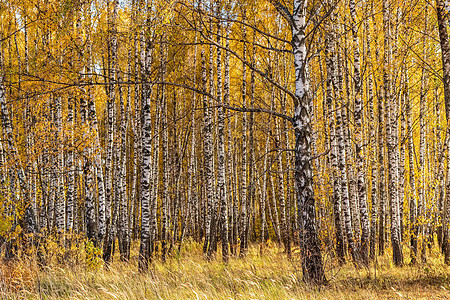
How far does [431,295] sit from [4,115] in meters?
8.84

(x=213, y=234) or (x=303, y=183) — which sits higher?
(x=303, y=183)

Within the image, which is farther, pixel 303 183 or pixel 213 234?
pixel 213 234

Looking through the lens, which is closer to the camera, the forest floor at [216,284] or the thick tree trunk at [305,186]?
the forest floor at [216,284]

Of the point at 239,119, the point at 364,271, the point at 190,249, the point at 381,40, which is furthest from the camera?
the point at 239,119

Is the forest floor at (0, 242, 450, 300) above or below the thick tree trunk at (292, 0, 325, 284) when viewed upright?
below

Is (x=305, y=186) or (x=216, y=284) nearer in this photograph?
(x=305, y=186)

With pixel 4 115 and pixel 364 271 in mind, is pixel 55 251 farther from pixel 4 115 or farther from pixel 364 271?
pixel 364 271

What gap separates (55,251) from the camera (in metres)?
7.95

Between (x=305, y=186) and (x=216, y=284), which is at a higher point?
(x=305, y=186)

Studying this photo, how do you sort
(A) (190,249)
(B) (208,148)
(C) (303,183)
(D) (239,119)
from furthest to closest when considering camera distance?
(D) (239,119) → (A) (190,249) → (B) (208,148) → (C) (303,183)

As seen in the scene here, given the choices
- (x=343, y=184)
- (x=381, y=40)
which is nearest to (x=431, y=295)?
A: (x=343, y=184)

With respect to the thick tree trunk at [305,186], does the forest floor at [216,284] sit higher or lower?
lower

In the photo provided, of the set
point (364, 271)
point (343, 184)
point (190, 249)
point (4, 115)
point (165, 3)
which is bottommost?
point (190, 249)

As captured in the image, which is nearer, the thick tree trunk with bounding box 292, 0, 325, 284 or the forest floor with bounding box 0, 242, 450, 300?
the forest floor with bounding box 0, 242, 450, 300
